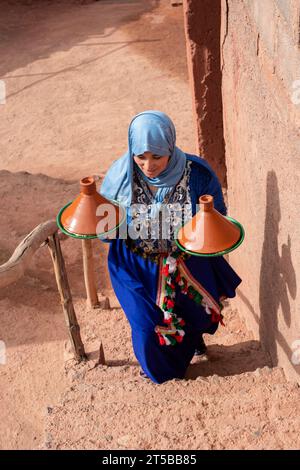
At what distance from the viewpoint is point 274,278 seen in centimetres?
335

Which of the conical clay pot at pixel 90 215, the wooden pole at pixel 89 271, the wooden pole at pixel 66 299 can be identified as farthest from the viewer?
the wooden pole at pixel 89 271

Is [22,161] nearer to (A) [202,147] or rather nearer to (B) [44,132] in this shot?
(B) [44,132]

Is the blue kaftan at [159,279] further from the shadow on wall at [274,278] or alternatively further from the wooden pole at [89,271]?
the wooden pole at [89,271]

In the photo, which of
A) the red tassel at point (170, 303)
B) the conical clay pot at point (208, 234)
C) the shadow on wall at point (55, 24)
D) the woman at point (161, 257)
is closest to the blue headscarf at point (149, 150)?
the woman at point (161, 257)

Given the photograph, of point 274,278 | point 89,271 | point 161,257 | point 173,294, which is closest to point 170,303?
point 173,294

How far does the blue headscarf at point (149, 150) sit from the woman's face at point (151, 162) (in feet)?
0.11

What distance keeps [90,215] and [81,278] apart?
8.79ft

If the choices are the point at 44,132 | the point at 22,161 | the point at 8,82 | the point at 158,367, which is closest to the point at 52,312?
the point at 158,367

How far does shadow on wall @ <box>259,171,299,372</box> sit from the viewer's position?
9.99 ft

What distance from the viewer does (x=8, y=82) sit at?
988cm

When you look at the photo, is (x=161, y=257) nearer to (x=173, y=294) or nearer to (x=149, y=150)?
(x=173, y=294)

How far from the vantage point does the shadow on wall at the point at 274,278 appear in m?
3.04

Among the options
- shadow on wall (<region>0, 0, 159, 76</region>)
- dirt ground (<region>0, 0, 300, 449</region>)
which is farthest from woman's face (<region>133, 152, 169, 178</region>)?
shadow on wall (<region>0, 0, 159, 76</region>)
